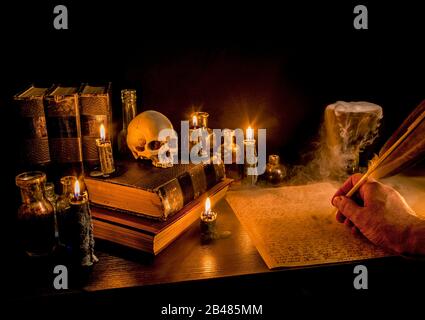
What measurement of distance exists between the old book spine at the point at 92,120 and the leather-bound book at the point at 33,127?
0.11 m

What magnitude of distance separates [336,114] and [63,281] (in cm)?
105

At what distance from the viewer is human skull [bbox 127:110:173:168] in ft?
4.03

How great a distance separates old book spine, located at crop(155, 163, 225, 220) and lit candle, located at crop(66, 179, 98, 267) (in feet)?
0.60

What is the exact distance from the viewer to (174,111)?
1.53 meters

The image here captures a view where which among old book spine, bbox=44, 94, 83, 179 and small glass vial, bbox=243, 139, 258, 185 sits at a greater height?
old book spine, bbox=44, 94, 83, 179

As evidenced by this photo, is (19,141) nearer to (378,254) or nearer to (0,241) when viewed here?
(0,241)

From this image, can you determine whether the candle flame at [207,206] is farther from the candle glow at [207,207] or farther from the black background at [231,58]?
the black background at [231,58]

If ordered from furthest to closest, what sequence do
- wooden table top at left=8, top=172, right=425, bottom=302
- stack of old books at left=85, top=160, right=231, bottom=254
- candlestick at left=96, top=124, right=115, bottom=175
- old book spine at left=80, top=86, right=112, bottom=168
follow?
old book spine at left=80, top=86, right=112, bottom=168
candlestick at left=96, top=124, right=115, bottom=175
stack of old books at left=85, top=160, right=231, bottom=254
wooden table top at left=8, top=172, right=425, bottom=302

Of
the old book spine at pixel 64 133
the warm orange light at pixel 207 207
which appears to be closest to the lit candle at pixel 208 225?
the warm orange light at pixel 207 207

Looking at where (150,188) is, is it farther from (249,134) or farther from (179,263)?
(249,134)

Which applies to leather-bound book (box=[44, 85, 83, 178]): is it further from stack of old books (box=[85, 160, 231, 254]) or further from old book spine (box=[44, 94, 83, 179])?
stack of old books (box=[85, 160, 231, 254])

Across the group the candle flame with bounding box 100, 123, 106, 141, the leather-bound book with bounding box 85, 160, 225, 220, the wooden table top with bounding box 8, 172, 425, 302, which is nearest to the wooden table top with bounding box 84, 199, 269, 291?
the wooden table top with bounding box 8, 172, 425, 302

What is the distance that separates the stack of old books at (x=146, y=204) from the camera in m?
1.06
